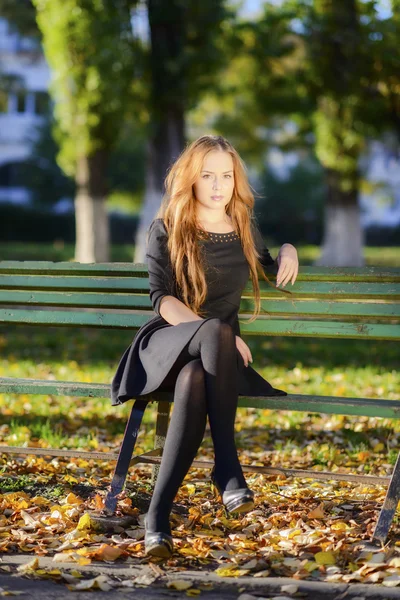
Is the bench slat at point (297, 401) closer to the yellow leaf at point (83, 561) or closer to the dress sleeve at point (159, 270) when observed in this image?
the dress sleeve at point (159, 270)

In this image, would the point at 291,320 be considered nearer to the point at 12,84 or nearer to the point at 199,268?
the point at 199,268

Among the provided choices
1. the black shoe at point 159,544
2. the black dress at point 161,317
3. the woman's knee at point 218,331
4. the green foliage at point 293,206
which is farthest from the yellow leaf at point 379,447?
the green foliage at point 293,206

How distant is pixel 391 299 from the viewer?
165 inches

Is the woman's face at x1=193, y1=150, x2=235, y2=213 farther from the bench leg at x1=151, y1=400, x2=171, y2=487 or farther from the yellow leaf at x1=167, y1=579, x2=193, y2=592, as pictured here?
the yellow leaf at x1=167, y1=579, x2=193, y2=592

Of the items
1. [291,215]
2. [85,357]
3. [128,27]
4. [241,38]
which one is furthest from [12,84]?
[291,215]

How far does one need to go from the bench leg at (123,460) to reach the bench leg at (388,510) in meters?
1.05

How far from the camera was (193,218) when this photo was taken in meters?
4.00

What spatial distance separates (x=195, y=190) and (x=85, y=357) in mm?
5032

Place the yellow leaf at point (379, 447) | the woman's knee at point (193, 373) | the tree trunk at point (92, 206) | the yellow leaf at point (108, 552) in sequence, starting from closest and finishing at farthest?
1. the yellow leaf at point (108, 552)
2. the woman's knee at point (193, 373)
3. the yellow leaf at point (379, 447)
4. the tree trunk at point (92, 206)

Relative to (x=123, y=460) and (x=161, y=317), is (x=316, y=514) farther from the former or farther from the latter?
(x=161, y=317)

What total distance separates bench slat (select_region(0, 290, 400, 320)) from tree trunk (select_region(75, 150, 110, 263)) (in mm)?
10834

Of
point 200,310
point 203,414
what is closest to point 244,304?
point 200,310

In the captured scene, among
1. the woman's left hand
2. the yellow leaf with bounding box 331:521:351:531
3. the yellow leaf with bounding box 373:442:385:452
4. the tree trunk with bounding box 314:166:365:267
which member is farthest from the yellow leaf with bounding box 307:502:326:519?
the tree trunk with bounding box 314:166:365:267

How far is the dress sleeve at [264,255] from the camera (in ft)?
13.8
